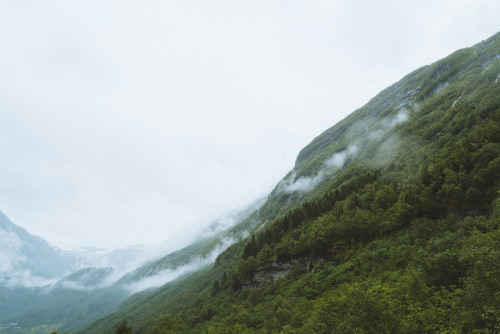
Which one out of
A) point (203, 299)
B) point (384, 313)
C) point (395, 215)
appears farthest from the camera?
point (203, 299)

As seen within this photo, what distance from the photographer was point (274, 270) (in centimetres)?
10394

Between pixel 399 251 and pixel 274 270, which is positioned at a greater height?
pixel 399 251

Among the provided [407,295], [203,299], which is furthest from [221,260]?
[407,295]

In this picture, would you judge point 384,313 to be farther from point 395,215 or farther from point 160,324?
point 160,324

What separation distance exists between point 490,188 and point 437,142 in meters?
42.9

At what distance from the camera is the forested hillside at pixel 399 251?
2684 centimetres

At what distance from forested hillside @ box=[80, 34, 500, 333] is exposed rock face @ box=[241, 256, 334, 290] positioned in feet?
1.32

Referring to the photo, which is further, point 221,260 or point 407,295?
point 221,260

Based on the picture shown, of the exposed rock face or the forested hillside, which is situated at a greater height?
the forested hillside

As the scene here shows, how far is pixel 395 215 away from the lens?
75938mm

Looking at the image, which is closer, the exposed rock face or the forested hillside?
the forested hillside

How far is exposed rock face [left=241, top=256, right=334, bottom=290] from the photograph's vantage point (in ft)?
310

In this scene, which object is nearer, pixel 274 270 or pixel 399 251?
pixel 399 251

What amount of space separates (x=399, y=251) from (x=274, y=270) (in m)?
54.6
